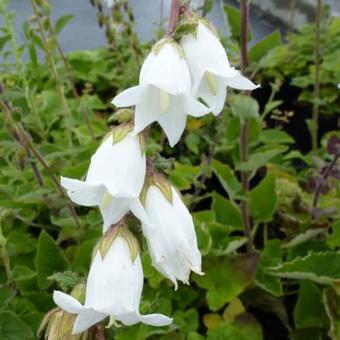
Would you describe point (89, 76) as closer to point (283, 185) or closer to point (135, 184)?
point (283, 185)

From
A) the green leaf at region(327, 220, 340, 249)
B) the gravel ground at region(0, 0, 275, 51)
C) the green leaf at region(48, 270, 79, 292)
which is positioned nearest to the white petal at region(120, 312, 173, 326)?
the green leaf at region(48, 270, 79, 292)

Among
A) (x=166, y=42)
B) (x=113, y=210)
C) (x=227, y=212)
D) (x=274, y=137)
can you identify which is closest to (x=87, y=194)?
(x=113, y=210)

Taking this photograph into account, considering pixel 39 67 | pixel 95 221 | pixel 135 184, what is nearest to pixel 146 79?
pixel 135 184

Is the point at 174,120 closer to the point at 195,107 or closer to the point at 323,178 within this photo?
the point at 195,107

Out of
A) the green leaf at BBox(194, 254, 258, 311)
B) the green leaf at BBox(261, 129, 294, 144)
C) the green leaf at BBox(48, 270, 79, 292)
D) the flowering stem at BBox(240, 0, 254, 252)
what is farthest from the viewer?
the green leaf at BBox(261, 129, 294, 144)

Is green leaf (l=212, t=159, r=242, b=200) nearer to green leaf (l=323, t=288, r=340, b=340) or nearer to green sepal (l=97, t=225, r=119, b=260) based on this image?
green leaf (l=323, t=288, r=340, b=340)

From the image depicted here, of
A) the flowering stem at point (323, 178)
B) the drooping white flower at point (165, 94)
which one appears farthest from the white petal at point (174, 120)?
the flowering stem at point (323, 178)
